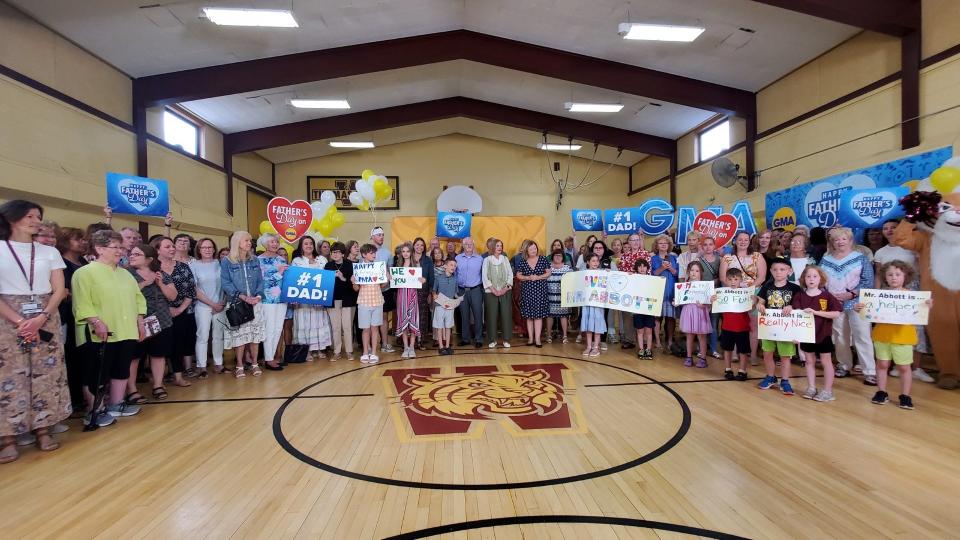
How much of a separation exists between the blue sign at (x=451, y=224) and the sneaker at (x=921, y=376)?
21.1 feet

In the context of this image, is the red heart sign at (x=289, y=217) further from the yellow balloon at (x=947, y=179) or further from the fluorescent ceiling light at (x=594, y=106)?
the yellow balloon at (x=947, y=179)

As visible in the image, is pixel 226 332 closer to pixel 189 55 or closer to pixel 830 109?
pixel 189 55

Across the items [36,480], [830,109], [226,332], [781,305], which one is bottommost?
[36,480]

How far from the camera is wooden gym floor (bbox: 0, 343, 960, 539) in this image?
203 cm

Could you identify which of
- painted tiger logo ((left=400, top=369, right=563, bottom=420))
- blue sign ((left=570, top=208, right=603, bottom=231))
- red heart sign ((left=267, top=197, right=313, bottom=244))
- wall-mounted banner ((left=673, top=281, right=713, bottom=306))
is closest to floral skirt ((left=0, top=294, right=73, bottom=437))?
painted tiger logo ((left=400, top=369, right=563, bottom=420))

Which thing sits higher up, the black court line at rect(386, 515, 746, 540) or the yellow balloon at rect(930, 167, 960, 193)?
the yellow balloon at rect(930, 167, 960, 193)

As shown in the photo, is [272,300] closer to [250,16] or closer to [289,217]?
[289,217]

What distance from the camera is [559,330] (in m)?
7.73

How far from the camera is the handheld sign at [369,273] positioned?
17.8ft

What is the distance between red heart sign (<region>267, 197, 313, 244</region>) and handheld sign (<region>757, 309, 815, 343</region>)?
5404 millimetres

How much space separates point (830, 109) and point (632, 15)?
129 inches

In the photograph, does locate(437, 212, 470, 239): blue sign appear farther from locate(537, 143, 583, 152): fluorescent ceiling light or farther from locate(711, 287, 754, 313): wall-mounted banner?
locate(711, 287, 754, 313): wall-mounted banner

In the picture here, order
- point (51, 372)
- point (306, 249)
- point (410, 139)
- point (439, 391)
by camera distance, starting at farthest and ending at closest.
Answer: point (410, 139), point (306, 249), point (439, 391), point (51, 372)

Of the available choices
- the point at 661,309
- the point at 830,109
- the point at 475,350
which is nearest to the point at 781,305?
the point at 661,309
